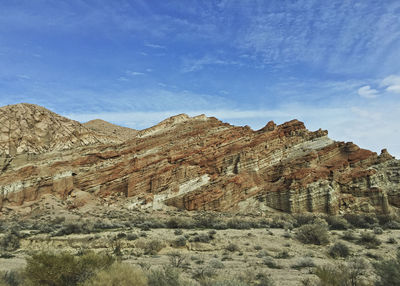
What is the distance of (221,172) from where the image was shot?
41.7m

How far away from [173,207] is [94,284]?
31560 mm

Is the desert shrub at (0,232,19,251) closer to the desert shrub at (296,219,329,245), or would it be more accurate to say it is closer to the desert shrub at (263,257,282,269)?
the desert shrub at (263,257,282,269)

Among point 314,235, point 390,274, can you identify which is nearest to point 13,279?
point 390,274

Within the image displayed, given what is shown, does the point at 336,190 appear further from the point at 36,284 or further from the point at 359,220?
the point at 36,284

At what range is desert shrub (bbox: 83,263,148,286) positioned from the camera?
6.34 meters

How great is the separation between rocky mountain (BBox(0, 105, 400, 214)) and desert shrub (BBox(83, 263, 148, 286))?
2937 centimetres

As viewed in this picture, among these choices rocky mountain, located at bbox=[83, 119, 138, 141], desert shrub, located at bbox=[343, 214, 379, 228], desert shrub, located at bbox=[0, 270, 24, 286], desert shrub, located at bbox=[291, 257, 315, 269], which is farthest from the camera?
rocky mountain, located at bbox=[83, 119, 138, 141]

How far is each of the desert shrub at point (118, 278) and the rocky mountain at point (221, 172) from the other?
29366 mm

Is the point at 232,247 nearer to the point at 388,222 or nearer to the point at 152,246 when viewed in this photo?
the point at 152,246

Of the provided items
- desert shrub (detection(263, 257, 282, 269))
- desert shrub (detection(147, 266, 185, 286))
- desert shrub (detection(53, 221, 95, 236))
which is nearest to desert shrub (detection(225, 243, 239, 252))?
desert shrub (detection(263, 257, 282, 269))

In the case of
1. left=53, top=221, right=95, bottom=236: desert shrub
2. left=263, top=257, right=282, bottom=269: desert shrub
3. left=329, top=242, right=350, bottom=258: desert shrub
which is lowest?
left=263, top=257, right=282, bottom=269: desert shrub

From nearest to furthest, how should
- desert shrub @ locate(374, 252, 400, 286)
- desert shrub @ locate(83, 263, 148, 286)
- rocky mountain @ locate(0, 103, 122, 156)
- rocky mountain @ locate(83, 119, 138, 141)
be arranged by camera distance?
desert shrub @ locate(83, 263, 148, 286)
desert shrub @ locate(374, 252, 400, 286)
rocky mountain @ locate(0, 103, 122, 156)
rocky mountain @ locate(83, 119, 138, 141)

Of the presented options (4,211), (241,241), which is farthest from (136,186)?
(241,241)

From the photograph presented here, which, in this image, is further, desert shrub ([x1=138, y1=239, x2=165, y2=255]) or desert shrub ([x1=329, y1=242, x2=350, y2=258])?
desert shrub ([x1=138, y1=239, x2=165, y2=255])
